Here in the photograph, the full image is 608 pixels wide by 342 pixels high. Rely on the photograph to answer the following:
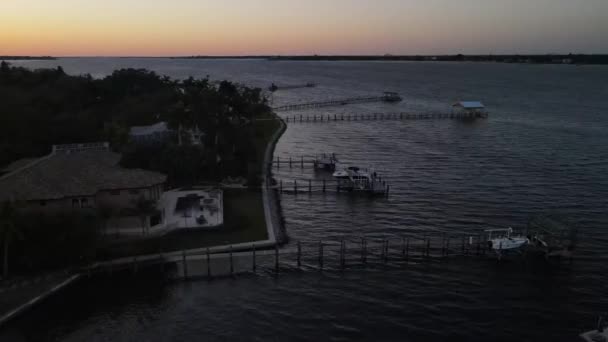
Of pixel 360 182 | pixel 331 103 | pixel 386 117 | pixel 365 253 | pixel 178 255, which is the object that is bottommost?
pixel 365 253

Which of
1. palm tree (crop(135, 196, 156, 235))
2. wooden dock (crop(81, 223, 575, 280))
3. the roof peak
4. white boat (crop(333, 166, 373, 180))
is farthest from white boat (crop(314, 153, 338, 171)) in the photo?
palm tree (crop(135, 196, 156, 235))

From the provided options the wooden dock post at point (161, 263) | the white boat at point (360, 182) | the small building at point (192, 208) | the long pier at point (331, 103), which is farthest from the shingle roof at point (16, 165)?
the long pier at point (331, 103)

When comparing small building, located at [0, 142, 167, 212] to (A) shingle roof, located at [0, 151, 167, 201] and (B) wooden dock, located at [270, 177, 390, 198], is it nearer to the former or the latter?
(A) shingle roof, located at [0, 151, 167, 201]

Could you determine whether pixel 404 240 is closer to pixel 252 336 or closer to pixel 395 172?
pixel 252 336

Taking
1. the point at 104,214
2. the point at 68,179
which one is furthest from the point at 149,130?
the point at 104,214

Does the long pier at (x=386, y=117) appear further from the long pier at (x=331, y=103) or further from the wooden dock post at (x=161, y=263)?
the wooden dock post at (x=161, y=263)

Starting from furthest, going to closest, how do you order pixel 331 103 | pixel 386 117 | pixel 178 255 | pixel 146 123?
pixel 331 103
pixel 386 117
pixel 146 123
pixel 178 255

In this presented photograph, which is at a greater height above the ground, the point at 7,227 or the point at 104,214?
the point at 7,227

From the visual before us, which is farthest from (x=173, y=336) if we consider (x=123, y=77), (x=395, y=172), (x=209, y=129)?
(x=123, y=77)

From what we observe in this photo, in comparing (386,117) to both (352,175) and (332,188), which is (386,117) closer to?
(352,175)
